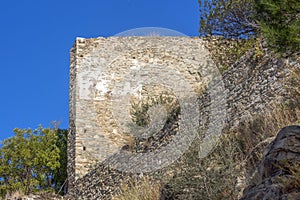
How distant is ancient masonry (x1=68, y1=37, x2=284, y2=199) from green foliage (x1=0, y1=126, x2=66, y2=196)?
1.29m

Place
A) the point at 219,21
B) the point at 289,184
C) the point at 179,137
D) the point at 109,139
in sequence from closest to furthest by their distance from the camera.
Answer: the point at 289,184 → the point at 179,137 → the point at 219,21 → the point at 109,139

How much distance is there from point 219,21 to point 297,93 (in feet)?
21.6

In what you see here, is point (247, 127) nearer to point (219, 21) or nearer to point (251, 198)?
point (251, 198)

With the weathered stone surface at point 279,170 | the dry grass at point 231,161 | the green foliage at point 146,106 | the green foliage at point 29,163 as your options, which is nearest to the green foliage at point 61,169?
the green foliage at point 29,163

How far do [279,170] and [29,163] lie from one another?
14.2 m

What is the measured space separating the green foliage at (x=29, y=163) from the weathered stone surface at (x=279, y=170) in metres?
13.3

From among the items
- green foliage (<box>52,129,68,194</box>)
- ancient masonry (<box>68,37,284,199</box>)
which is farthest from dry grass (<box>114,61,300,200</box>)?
green foliage (<box>52,129,68,194</box>)

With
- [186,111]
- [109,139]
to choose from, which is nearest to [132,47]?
[109,139]

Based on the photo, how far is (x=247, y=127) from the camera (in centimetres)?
1037

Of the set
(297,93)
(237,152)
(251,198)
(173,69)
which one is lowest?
(251,198)

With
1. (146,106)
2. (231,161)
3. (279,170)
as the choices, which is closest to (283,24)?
(279,170)

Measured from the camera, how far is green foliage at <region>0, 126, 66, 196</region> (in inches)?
751

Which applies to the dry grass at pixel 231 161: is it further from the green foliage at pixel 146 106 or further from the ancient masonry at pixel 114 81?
the ancient masonry at pixel 114 81

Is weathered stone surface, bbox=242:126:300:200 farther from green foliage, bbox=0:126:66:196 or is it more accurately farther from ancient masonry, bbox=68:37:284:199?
green foliage, bbox=0:126:66:196
